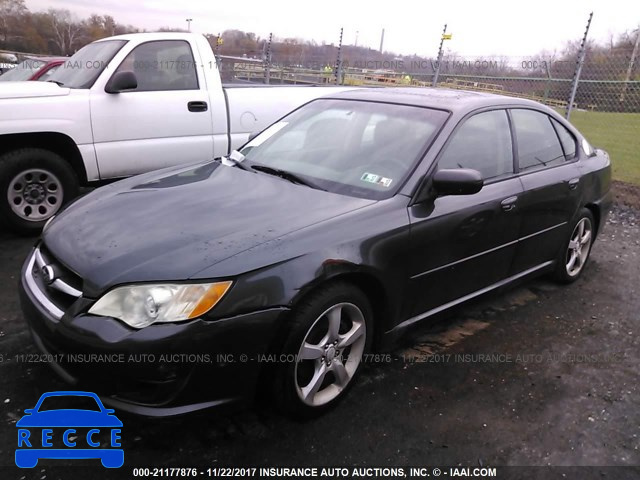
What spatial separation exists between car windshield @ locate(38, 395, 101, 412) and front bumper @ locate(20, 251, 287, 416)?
0.31 meters

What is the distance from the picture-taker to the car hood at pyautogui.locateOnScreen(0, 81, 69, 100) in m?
4.68

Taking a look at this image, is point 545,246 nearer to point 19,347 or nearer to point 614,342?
point 614,342

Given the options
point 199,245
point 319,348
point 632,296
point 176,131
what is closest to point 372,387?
point 319,348

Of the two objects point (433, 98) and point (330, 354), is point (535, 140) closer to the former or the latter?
point (433, 98)

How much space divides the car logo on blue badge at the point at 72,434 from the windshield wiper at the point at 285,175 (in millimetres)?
1567

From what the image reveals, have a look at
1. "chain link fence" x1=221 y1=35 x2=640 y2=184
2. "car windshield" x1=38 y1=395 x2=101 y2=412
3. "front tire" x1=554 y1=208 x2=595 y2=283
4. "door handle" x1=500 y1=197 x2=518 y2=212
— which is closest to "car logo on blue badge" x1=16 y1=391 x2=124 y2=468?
"car windshield" x1=38 y1=395 x2=101 y2=412

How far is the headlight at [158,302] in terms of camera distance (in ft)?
6.89

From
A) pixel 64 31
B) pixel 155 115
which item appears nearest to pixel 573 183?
pixel 155 115

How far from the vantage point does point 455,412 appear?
9.02 ft

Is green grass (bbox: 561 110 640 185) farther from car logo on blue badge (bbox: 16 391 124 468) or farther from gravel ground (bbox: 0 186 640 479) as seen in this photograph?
car logo on blue badge (bbox: 16 391 124 468)

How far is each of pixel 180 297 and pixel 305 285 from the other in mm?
546

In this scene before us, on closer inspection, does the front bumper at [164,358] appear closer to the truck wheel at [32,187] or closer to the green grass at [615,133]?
the truck wheel at [32,187]

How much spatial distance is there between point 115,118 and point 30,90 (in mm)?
766

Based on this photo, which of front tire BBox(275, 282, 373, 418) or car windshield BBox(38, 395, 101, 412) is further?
car windshield BBox(38, 395, 101, 412)
